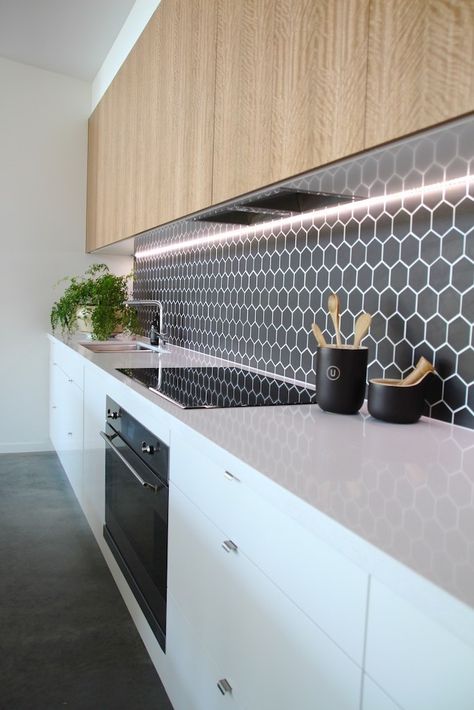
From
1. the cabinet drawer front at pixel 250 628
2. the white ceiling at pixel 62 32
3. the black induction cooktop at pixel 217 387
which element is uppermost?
the white ceiling at pixel 62 32

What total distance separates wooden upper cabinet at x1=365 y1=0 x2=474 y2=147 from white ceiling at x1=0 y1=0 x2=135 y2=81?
2.71m

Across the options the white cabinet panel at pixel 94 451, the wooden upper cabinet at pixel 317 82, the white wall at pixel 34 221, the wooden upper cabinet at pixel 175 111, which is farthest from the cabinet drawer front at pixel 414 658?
the white wall at pixel 34 221

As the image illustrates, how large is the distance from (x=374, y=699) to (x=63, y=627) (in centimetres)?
164

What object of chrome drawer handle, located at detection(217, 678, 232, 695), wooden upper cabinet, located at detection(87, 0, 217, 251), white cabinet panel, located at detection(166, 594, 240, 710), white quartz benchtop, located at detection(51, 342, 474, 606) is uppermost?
wooden upper cabinet, located at detection(87, 0, 217, 251)

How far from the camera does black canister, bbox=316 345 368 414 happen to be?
4.89 feet

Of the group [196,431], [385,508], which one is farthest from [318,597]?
[196,431]

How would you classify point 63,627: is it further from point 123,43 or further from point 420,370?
point 123,43

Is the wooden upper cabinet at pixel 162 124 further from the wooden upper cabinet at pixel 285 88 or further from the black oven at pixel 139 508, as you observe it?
the black oven at pixel 139 508

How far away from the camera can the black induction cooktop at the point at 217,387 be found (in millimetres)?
1665

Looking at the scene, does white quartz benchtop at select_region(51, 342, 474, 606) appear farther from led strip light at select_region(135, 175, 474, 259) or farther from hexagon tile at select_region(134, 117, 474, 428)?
led strip light at select_region(135, 175, 474, 259)

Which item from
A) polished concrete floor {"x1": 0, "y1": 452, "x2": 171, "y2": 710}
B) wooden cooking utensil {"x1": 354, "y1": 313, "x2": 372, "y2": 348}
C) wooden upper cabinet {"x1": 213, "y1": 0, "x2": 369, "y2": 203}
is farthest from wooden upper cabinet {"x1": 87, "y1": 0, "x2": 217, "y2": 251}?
polished concrete floor {"x1": 0, "y1": 452, "x2": 171, "y2": 710}

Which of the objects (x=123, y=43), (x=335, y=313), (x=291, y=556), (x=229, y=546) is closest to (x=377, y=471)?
(x=291, y=556)

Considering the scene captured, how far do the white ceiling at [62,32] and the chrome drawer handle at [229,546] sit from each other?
10.4 feet

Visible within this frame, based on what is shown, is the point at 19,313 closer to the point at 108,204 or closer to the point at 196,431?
the point at 108,204
